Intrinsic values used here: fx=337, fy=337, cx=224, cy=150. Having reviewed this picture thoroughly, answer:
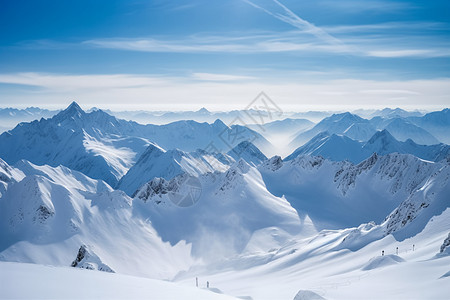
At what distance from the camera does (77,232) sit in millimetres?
108938

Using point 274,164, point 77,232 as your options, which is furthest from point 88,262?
point 274,164

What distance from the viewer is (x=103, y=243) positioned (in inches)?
4267

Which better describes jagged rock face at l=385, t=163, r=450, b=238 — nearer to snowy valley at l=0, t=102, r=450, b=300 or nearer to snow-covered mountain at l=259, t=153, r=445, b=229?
snowy valley at l=0, t=102, r=450, b=300

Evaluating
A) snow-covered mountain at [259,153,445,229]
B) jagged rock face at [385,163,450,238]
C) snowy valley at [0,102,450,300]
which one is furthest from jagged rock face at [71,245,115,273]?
snow-covered mountain at [259,153,445,229]

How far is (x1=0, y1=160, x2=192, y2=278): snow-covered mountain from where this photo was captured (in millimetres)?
99188

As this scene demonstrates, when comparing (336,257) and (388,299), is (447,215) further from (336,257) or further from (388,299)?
(388,299)

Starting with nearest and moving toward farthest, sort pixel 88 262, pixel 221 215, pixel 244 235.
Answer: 1. pixel 88 262
2. pixel 244 235
3. pixel 221 215

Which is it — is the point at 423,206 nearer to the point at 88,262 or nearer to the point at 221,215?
the point at 88,262

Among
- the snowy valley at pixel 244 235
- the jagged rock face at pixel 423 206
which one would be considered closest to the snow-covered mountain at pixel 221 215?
the snowy valley at pixel 244 235

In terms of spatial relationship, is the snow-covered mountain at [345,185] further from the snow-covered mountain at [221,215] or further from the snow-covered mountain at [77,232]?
the snow-covered mountain at [77,232]

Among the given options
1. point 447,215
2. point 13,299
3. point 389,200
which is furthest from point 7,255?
point 389,200

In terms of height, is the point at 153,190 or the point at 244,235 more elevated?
the point at 153,190

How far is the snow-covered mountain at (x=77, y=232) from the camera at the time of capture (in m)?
99.2

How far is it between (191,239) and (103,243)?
98.6 ft
